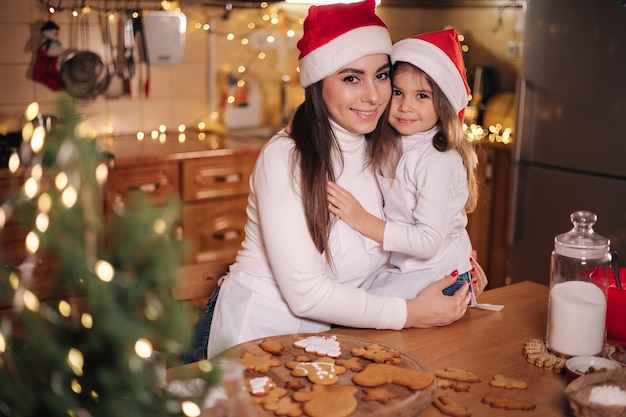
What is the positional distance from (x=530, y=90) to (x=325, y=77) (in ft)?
6.31

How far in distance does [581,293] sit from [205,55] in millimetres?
2696

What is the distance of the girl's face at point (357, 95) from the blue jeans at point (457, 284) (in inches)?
15.1

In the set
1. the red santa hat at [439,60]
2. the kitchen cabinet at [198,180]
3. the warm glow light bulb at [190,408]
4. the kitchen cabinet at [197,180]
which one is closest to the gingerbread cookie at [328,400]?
the warm glow light bulb at [190,408]

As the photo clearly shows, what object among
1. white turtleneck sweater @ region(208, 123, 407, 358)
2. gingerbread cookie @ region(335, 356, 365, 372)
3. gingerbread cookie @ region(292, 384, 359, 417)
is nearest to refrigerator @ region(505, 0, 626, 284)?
white turtleneck sweater @ region(208, 123, 407, 358)

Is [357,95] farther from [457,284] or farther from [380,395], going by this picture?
[380,395]

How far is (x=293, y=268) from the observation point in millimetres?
1538

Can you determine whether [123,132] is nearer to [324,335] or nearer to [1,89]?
[1,89]

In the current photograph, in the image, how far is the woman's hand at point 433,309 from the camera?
1550mm

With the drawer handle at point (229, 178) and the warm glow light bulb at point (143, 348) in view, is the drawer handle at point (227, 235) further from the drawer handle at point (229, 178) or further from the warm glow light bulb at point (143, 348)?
the warm glow light bulb at point (143, 348)

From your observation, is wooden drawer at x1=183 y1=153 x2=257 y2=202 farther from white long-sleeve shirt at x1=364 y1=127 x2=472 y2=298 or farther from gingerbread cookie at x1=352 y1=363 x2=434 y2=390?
gingerbread cookie at x1=352 y1=363 x2=434 y2=390

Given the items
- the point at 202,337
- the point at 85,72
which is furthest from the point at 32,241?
the point at 85,72

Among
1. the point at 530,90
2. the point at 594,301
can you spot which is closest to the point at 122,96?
the point at 530,90

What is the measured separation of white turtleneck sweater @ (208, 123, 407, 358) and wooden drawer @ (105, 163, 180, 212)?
1.38m

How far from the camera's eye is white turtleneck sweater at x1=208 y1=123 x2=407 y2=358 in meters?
1.54
